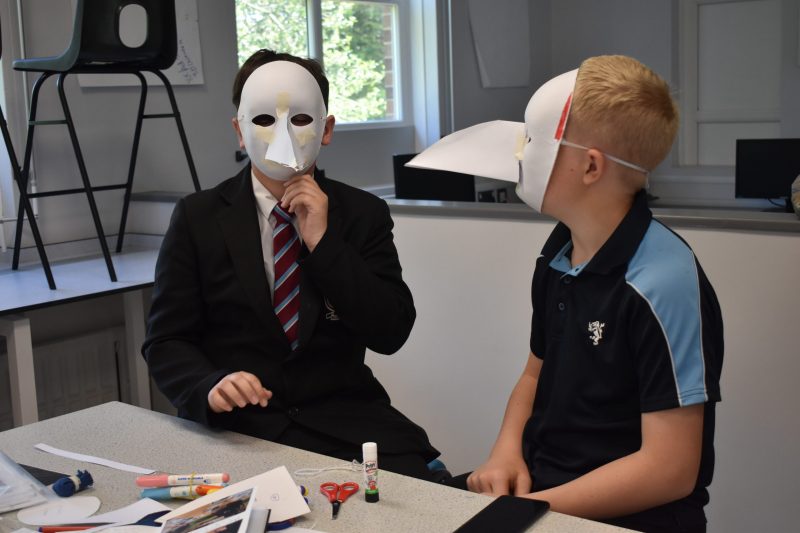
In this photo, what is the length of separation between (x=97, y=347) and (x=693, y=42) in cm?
445

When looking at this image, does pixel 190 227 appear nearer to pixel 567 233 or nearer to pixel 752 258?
pixel 567 233

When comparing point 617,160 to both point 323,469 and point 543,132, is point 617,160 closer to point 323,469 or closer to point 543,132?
point 543,132

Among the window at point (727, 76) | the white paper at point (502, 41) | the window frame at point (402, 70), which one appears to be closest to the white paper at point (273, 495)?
the window frame at point (402, 70)

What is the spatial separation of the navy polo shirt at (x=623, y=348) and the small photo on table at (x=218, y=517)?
1.61 ft

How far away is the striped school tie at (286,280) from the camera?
1550mm

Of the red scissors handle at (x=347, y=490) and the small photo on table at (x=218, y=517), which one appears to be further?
the red scissors handle at (x=347, y=490)

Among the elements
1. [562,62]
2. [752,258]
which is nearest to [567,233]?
[752,258]

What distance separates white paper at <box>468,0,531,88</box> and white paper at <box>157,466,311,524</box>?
5.04m

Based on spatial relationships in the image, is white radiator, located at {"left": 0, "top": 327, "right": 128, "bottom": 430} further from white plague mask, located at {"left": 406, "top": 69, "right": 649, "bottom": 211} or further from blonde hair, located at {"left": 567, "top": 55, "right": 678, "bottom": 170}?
blonde hair, located at {"left": 567, "top": 55, "right": 678, "bottom": 170}

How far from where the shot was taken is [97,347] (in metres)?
3.40

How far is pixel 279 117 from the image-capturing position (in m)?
1.57

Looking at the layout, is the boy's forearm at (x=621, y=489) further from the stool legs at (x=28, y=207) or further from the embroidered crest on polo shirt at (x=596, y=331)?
the stool legs at (x=28, y=207)

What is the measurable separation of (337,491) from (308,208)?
21.6 inches

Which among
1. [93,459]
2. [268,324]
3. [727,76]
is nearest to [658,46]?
[727,76]
